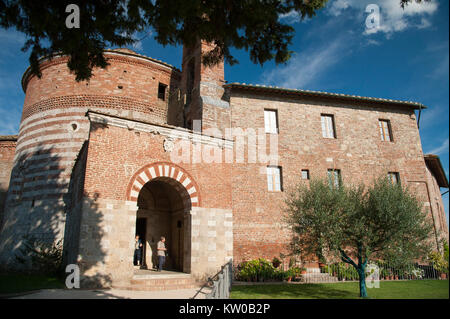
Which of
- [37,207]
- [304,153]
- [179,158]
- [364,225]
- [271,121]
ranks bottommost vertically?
[364,225]

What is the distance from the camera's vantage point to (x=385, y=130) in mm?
17891

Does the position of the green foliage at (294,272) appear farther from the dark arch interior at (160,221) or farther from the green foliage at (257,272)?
the dark arch interior at (160,221)

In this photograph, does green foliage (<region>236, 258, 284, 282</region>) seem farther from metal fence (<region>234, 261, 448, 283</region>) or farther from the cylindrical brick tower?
the cylindrical brick tower

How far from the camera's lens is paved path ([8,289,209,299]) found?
7707 millimetres

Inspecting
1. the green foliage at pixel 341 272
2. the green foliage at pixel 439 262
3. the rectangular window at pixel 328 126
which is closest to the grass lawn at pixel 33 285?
the green foliage at pixel 341 272

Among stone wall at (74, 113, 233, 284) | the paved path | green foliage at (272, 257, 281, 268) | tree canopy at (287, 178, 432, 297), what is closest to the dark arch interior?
stone wall at (74, 113, 233, 284)

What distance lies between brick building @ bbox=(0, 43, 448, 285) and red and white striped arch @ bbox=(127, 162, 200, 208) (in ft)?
0.13

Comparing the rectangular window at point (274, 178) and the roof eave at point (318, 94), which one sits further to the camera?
the roof eave at point (318, 94)

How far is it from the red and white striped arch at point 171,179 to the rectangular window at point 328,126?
29.6 feet

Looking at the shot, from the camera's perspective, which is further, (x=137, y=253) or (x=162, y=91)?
(x=162, y=91)

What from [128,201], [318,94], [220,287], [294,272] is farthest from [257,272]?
[318,94]

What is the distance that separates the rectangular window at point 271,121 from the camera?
627 inches

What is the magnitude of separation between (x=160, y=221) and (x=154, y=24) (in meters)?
9.18

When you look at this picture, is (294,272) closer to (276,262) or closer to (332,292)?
(276,262)
